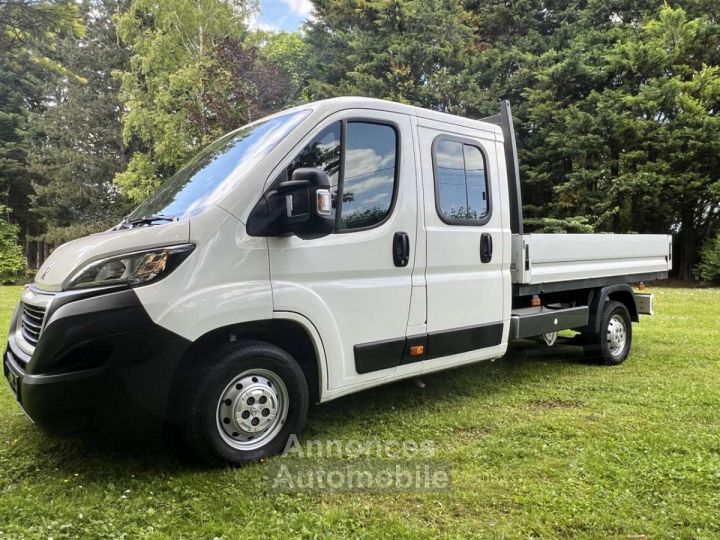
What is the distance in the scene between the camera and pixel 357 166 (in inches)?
136

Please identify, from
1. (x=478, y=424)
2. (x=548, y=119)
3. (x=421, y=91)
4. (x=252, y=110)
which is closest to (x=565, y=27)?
(x=548, y=119)

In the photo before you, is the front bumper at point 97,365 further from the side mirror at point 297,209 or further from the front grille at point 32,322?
the side mirror at point 297,209

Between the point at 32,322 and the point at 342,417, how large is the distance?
219cm

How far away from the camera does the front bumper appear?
2523 millimetres

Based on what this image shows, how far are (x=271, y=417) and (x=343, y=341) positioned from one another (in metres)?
0.66

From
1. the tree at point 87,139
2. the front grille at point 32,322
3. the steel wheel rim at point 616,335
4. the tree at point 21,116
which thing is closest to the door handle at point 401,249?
the front grille at point 32,322

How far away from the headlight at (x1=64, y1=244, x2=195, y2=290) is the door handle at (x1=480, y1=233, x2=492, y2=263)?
2.48 m

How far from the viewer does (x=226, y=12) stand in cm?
1967

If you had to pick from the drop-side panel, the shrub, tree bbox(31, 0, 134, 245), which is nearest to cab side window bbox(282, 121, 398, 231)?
the drop-side panel

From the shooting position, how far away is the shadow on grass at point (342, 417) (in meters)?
2.98

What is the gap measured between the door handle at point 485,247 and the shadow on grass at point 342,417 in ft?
4.03

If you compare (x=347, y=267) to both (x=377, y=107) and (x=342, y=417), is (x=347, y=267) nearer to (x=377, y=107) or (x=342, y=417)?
(x=377, y=107)

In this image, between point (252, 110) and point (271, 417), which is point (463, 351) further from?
point (252, 110)

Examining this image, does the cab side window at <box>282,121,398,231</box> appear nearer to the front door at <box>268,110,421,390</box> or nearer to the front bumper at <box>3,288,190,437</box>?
the front door at <box>268,110,421,390</box>
